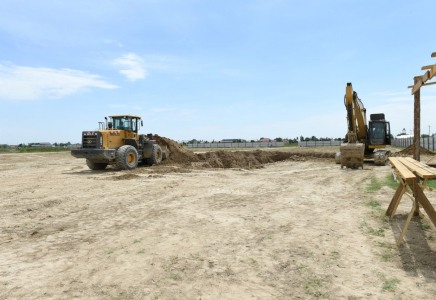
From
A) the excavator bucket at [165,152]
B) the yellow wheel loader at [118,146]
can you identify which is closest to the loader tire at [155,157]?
the yellow wheel loader at [118,146]

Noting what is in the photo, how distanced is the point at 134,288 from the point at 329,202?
5.90 meters

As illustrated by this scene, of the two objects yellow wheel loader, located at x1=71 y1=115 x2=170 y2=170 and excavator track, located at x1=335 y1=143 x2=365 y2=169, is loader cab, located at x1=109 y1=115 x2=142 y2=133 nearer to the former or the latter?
yellow wheel loader, located at x1=71 y1=115 x2=170 y2=170

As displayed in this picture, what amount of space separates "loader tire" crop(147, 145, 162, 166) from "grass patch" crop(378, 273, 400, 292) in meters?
15.4

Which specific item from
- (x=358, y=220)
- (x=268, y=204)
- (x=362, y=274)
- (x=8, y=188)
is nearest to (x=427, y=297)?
(x=362, y=274)

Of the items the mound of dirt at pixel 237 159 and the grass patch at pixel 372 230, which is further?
the mound of dirt at pixel 237 159

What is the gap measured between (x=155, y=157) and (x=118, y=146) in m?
2.71

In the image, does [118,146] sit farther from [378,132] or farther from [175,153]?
[378,132]

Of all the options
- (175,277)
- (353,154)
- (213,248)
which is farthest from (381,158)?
(175,277)

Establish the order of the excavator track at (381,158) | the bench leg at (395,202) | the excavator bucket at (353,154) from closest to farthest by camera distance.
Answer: the bench leg at (395,202)
the excavator bucket at (353,154)
the excavator track at (381,158)

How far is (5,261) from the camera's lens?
4328 millimetres

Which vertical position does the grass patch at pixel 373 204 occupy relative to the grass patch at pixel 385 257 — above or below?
above

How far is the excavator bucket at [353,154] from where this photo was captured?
15.6 meters

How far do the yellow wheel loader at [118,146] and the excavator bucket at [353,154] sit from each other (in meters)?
10.8

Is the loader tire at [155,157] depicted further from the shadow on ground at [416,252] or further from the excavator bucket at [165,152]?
the shadow on ground at [416,252]
